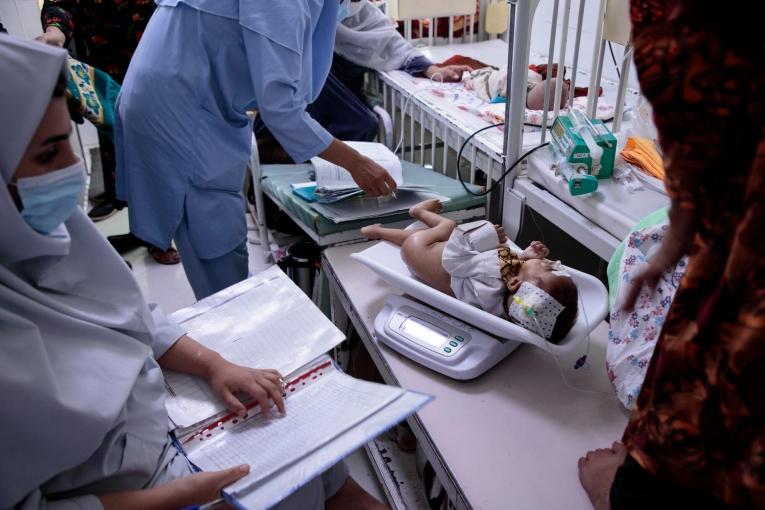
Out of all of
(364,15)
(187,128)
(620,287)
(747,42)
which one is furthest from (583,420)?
(364,15)

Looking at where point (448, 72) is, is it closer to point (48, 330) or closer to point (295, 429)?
point (295, 429)

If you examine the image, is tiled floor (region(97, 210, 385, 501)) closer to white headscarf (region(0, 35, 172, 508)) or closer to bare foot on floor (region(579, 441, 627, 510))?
white headscarf (region(0, 35, 172, 508))

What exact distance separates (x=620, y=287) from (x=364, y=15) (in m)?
2.03

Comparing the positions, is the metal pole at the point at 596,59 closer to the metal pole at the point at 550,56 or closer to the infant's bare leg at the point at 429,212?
the metal pole at the point at 550,56

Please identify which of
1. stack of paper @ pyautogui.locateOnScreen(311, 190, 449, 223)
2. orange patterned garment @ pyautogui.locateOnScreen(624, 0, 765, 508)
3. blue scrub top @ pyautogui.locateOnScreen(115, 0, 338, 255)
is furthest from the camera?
stack of paper @ pyautogui.locateOnScreen(311, 190, 449, 223)

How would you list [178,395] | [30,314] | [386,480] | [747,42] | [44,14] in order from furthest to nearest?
1. [44,14]
2. [386,480]
3. [178,395]
4. [30,314]
5. [747,42]

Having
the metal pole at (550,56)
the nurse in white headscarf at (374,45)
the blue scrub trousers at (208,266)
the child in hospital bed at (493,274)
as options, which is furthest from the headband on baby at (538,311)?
the nurse in white headscarf at (374,45)

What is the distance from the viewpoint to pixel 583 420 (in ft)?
3.26

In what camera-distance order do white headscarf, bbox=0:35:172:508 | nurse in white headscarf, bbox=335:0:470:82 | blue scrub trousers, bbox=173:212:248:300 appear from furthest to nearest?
nurse in white headscarf, bbox=335:0:470:82, blue scrub trousers, bbox=173:212:248:300, white headscarf, bbox=0:35:172:508

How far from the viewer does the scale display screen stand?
1109mm

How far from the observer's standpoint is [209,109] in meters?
1.56

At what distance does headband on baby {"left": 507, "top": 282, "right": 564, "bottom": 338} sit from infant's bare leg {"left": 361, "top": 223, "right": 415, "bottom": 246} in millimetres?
460

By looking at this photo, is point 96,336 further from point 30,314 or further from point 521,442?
point 521,442

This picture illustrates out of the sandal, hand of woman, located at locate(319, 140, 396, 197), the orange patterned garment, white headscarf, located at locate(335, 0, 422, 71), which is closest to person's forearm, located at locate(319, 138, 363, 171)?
hand of woman, located at locate(319, 140, 396, 197)
